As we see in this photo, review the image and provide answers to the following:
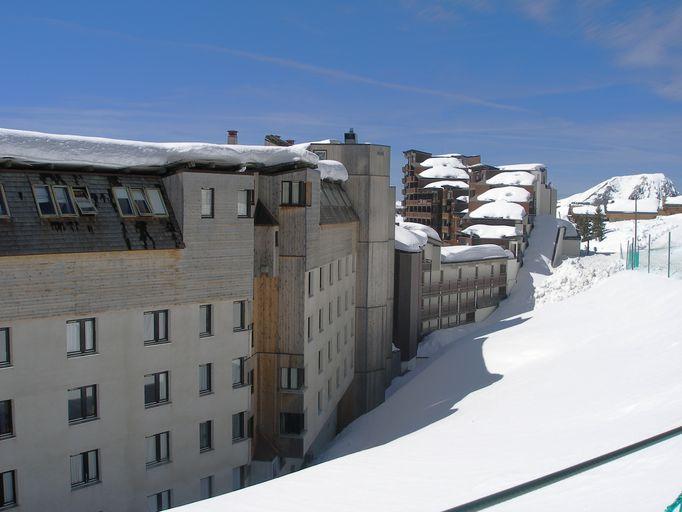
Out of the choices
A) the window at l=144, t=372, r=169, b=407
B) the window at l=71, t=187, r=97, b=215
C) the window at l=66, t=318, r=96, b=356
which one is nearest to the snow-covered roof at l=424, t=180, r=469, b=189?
the window at l=144, t=372, r=169, b=407

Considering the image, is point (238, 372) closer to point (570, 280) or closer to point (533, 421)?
point (533, 421)

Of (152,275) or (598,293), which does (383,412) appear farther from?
(152,275)

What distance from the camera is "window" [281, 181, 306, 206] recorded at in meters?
25.5

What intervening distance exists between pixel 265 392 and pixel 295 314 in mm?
3605

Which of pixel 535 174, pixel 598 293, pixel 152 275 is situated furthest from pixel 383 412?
pixel 535 174

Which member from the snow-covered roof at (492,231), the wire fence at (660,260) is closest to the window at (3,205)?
the wire fence at (660,260)

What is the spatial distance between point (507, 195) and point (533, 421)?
224 ft

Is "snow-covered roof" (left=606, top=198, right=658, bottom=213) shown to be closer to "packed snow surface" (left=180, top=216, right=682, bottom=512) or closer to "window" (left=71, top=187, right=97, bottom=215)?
"packed snow surface" (left=180, top=216, right=682, bottom=512)

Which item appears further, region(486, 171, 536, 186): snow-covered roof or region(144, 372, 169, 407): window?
region(486, 171, 536, 186): snow-covered roof

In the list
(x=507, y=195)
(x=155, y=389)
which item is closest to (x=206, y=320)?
(x=155, y=389)

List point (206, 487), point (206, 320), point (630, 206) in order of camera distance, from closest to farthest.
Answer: point (206, 320), point (206, 487), point (630, 206)

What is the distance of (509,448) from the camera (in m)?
16.5

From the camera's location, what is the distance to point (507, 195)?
8444cm

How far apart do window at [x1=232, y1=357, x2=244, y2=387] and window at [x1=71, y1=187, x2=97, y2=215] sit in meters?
7.61
